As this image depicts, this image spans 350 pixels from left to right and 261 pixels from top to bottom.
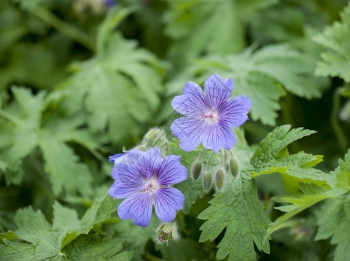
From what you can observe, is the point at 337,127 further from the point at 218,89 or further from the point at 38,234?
the point at 38,234

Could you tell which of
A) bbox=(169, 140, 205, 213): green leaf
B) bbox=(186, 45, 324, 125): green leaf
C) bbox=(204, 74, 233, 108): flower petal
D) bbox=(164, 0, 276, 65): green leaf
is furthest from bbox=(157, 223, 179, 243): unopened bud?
bbox=(164, 0, 276, 65): green leaf

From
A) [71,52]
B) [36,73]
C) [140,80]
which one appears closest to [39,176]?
[140,80]

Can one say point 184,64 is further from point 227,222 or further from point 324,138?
point 227,222

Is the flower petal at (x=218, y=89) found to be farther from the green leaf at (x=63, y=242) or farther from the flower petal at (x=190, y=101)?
the green leaf at (x=63, y=242)

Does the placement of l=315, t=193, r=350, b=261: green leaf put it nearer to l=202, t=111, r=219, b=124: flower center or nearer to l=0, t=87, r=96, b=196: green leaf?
l=202, t=111, r=219, b=124: flower center

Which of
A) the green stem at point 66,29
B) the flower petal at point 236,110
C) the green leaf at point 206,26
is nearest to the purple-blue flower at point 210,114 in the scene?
the flower petal at point 236,110
